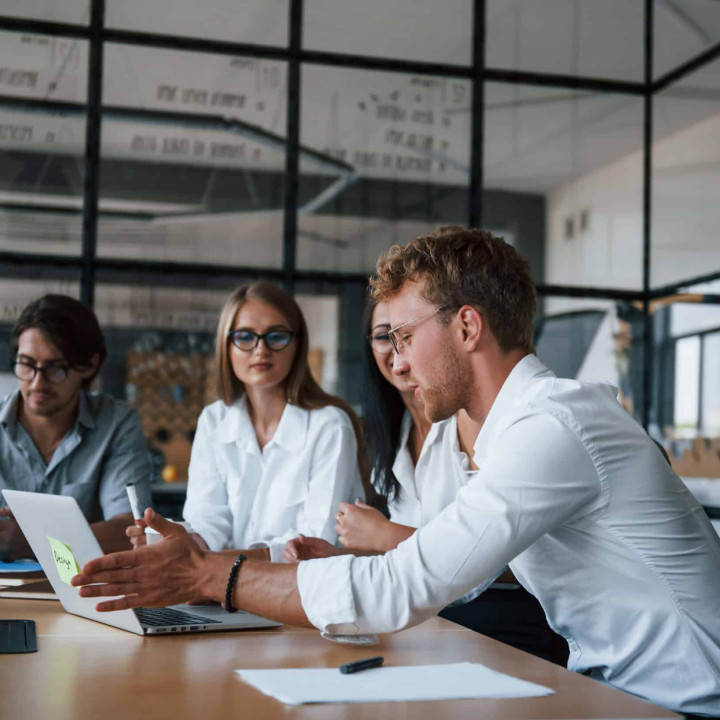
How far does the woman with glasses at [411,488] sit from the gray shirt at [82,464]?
88 centimetres

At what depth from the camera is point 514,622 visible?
2.78m

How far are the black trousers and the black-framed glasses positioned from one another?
1.15m

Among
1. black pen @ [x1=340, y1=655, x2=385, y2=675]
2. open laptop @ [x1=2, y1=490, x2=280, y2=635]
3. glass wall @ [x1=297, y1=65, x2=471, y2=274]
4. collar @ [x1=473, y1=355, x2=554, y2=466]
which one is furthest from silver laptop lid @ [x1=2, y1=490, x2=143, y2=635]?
glass wall @ [x1=297, y1=65, x2=471, y2=274]

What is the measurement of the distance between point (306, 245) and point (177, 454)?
1.39 metres

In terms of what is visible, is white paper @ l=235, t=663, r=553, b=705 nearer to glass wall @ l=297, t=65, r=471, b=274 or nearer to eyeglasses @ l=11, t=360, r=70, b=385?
eyeglasses @ l=11, t=360, r=70, b=385

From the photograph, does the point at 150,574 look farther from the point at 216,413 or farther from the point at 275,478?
the point at 216,413

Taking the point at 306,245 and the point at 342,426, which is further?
the point at 306,245

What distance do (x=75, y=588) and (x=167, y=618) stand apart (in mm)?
196

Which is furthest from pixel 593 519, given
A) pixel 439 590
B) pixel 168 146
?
pixel 168 146

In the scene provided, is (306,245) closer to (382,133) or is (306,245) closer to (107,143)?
(382,133)

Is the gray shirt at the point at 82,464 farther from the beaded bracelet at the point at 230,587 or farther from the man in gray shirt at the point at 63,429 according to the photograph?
the beaded bracelet at the point at 230,587

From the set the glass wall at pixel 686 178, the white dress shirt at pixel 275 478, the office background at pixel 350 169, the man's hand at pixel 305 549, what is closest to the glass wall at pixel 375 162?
the office background at pixel 350 169

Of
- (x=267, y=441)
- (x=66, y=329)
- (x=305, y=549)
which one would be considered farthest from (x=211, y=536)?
(x=305, y=549)

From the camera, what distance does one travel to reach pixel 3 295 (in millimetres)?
5266
